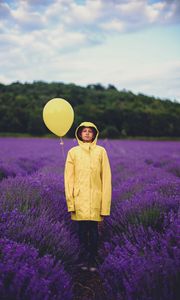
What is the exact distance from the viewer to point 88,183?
295 centimetres

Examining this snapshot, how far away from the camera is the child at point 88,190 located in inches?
115

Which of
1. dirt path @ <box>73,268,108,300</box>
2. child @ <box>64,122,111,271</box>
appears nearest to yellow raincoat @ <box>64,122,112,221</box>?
child @ <box>64,122,111,271</box>

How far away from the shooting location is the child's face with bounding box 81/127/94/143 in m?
3.04

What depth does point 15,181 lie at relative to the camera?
3.68 meters

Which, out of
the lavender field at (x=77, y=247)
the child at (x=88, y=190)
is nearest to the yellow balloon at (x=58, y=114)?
the lavender field at (x=77, y=247)

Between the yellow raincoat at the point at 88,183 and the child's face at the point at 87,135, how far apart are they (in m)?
0.04

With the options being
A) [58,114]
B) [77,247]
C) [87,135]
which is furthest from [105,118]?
[77,247]

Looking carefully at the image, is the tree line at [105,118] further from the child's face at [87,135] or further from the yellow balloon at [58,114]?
the child's face at [87,135]

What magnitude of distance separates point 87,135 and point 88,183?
420 millimetres

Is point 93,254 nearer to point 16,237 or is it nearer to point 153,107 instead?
point 16,237

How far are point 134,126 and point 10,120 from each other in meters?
12.3

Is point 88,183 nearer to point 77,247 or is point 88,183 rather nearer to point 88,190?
point 88,190

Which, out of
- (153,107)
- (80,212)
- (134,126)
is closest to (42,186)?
(80,212)

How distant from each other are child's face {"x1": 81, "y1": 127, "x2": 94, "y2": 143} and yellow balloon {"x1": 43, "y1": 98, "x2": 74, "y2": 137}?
138 cm
